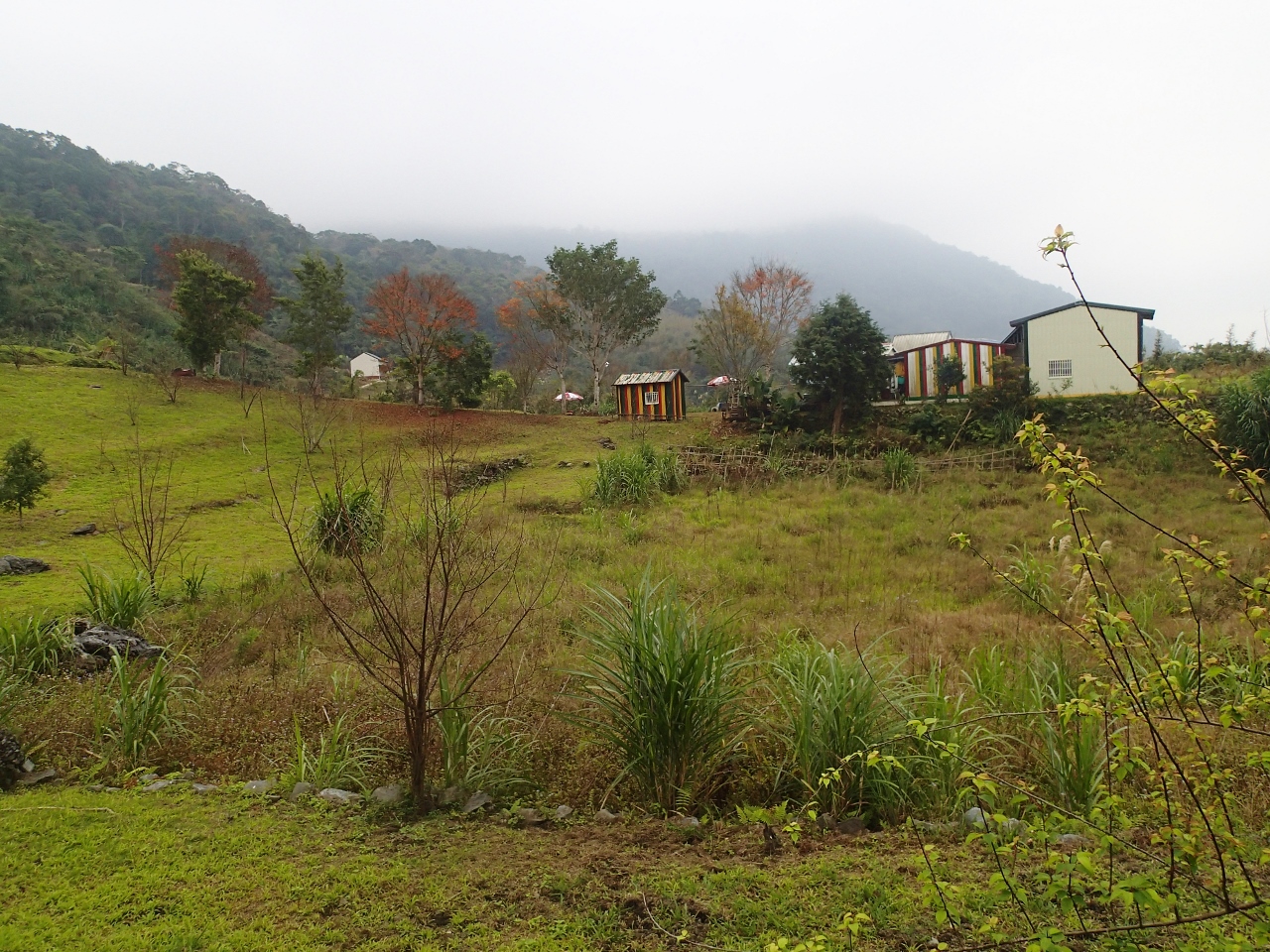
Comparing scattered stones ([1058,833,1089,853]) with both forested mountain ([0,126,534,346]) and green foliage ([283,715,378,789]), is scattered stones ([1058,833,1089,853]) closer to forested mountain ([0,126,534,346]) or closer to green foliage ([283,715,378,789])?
green foliage ([283,715,378,789])

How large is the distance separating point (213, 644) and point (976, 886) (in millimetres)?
5275

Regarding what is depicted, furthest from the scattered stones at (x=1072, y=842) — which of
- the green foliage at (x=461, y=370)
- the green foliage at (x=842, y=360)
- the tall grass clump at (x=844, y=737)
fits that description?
the green foliage at (x=461, y=370)

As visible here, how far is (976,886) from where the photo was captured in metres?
2.24

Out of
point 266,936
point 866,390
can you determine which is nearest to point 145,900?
point 266,936

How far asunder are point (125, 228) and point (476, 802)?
5785 cm

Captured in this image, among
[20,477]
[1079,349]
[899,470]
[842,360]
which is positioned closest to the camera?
[20,477]

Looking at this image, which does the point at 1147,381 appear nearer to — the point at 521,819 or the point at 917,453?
the point at 521,819

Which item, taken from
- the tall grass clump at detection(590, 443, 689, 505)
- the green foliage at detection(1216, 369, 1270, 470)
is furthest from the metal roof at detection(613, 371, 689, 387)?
the green foliage at detection(1216, 369, 1270, 470)

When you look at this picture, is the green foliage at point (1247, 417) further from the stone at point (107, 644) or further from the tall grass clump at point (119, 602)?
the tall grass clump at point (119, 602)

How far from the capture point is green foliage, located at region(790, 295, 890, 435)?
1727 centimetres

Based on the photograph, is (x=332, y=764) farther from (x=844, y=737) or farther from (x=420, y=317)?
(x=420, y=317)

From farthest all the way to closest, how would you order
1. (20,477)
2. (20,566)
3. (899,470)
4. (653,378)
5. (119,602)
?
(653,378), (899,470), (20,477), (20,566), (119,602)

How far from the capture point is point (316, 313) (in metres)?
24.0

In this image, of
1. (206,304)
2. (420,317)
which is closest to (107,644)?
(206,304)
